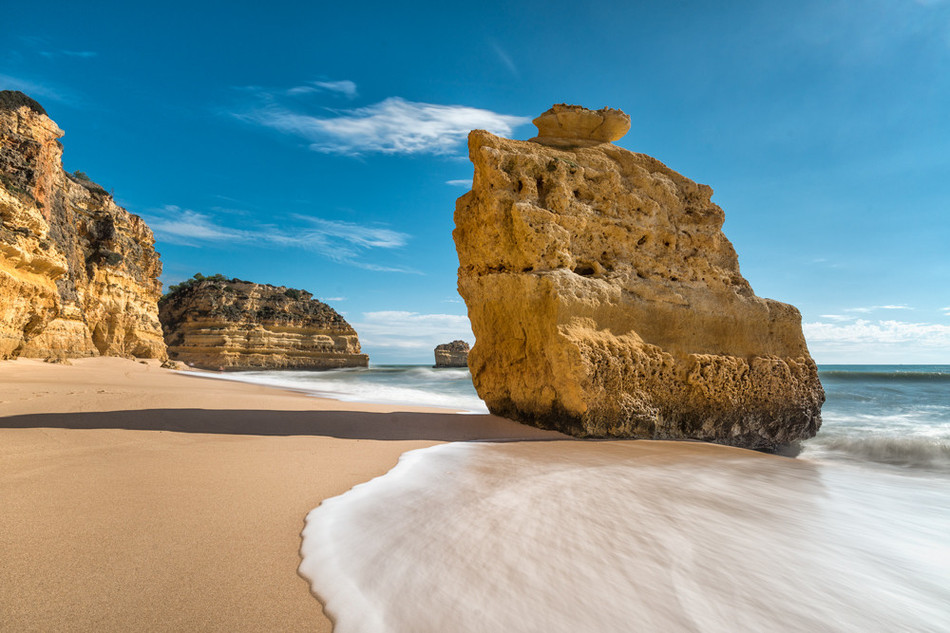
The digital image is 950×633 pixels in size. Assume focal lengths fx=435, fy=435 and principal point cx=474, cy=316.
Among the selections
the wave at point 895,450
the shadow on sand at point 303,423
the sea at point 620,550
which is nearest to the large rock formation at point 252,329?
the shadow on sand at point 303,423

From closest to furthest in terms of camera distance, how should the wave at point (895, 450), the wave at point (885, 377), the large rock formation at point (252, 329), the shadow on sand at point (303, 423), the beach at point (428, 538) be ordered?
the beach at point (428, 538) < the shadow on sand at point (303, 423) < the wave at point (895, 450) < the wave at point (885, 377) < the large rock formation at point (252, 329)

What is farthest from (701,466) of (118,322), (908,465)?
(118,322)

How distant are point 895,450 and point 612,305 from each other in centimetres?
423

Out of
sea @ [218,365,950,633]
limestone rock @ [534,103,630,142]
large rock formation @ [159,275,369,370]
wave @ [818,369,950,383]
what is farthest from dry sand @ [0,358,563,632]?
wave @ [818,369,950,383]

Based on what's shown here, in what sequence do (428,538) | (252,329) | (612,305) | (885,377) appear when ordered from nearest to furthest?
(428,538)
(612,305)
(252,329)
(885,377)

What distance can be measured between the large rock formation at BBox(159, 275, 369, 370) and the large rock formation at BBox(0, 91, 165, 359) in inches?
285

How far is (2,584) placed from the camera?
1426mm

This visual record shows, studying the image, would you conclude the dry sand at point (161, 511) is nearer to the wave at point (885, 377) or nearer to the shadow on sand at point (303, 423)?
the shadow on sand at point (303, 423)

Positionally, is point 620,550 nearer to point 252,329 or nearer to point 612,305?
point 612,305

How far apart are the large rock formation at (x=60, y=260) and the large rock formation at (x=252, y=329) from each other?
7.23 meters

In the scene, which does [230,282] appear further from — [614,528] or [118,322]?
[614,528]

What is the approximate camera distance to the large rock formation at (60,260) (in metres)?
8.95

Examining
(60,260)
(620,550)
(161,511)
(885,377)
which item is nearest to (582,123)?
(620,550)

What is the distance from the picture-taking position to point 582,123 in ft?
24.5
